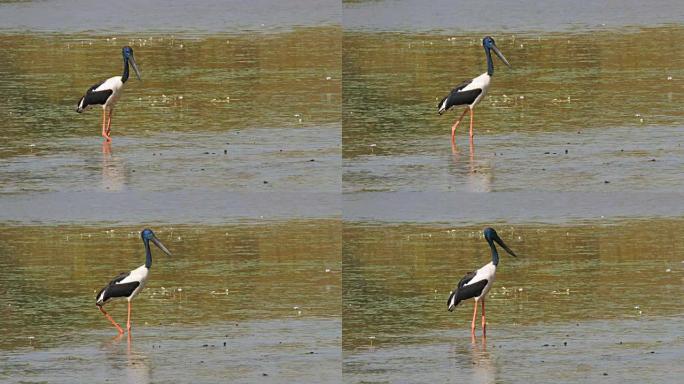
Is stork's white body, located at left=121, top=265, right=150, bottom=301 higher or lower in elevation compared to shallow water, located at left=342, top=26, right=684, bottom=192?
lower

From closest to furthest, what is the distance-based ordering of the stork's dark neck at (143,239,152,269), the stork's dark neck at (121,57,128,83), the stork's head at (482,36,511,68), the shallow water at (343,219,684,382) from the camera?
the shallow water at (343,219,684,382) → the stork's dark neck at (143,239,152,269) → the stork's dark neck at (121,57,128,83) → the stork's head at (482,36,511,68)

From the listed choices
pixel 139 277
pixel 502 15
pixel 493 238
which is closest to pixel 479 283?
pixel 493 238

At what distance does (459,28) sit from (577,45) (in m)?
1.37

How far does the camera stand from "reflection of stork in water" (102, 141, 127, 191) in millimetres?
17203

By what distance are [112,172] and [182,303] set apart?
4.20ft

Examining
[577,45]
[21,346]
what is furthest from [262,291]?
[577,45]

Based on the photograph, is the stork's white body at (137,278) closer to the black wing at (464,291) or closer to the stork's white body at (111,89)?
Answer: the stork's white body at (111,89)

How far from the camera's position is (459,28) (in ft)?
72.1

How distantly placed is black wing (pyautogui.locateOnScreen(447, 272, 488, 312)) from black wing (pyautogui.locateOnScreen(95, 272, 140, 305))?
2.74 m

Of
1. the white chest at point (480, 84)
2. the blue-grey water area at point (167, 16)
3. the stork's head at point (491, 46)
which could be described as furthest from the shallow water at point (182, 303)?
the blue-grey water area at point (167, 16)

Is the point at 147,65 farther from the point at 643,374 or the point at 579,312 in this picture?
the point at 643,374

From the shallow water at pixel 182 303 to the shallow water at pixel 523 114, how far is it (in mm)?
1076

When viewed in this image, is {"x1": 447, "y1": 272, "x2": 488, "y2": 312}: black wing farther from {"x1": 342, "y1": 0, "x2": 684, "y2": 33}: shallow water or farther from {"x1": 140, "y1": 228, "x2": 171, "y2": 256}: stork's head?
{"x1": 342, "y1": 0, "x2": 684, "y2": 33}: shallow water

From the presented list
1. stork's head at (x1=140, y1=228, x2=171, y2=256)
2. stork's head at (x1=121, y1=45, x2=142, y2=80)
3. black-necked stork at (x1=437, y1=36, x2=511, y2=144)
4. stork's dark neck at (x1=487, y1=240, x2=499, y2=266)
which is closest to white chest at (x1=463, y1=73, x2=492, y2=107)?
black-necked stork at (x1=437, y1=36, x2=511, y2=144)
